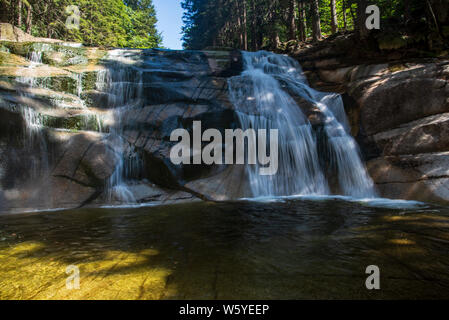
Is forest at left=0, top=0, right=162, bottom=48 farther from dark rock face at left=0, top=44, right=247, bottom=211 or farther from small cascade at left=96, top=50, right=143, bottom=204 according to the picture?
dark rock face at left=0, top=44, right=247, bottom=211

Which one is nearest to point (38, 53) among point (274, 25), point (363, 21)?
point (363, 21)

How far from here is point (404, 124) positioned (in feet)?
23.9

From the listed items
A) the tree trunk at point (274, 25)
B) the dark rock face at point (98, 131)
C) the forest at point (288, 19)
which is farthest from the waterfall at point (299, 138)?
the tree trunk at point (274, 25)

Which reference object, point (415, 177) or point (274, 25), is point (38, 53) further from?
point (274, 25)

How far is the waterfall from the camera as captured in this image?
7.58 m

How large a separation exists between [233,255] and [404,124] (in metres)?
7.59

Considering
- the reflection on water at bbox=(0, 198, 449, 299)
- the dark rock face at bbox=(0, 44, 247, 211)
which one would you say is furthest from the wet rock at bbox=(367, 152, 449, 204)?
the dark rock face at bbox=(0, 44, 247, 211)

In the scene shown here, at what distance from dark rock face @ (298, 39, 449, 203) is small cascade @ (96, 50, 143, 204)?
770 cm

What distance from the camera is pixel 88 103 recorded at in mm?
8188

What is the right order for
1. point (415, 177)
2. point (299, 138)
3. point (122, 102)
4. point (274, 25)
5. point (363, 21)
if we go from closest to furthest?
point (415, 177) < point (299, 138) < point (122, 102) < point (363, 21) < point (274, 25)

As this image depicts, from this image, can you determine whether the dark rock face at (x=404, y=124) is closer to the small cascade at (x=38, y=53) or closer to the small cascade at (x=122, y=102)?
the small cascade at (x=122, y=102)

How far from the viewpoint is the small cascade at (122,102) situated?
7.09 metres

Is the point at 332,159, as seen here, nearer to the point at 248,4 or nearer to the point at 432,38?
the point at 432,38
